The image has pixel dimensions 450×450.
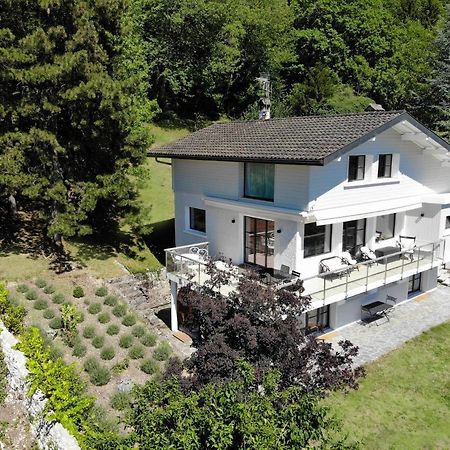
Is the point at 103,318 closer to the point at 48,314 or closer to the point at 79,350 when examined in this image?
the point at 79,350

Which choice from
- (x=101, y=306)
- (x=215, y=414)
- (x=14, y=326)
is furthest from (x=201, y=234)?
(x=215, y=414)

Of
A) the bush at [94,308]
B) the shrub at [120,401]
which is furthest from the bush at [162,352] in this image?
the bush at [94,308]

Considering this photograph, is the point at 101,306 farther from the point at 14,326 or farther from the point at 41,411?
the point at 41,411

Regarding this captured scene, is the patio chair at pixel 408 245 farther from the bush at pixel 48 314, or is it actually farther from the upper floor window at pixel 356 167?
the bush at pixel 48 314

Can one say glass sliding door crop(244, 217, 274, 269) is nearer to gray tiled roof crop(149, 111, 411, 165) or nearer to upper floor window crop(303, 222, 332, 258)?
upper floor window crop(303, 222, 332, 258)

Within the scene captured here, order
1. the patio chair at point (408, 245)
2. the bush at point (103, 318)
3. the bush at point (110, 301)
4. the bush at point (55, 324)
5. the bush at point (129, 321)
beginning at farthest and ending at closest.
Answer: the patio chair at point (408, 245) → the bush at point (110, 301) → the bush at point (129, 321) → the bush at point (103, 318) → the bush at point (55, 324)

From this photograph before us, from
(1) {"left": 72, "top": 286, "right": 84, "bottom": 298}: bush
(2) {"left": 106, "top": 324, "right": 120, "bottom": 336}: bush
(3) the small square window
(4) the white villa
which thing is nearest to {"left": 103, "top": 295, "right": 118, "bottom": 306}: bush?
(1) {"left": 72, "top": 286, "right": 84, "bottom": 298}: bush
